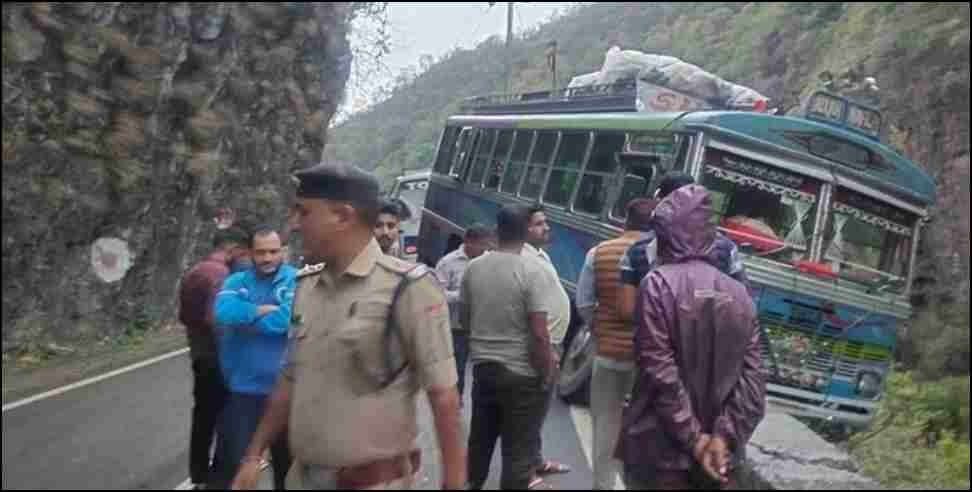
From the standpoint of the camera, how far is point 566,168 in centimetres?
1226

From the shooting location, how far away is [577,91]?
14047 millimetres

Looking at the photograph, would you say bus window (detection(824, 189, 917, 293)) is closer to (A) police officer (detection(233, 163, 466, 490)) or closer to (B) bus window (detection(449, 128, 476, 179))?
(A) police officer (detection(233, 163, 466, 490))

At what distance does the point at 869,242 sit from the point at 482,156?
7.82 metres

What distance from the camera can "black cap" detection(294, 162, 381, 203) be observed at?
341 cm

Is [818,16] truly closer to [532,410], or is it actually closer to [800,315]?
[800,315]

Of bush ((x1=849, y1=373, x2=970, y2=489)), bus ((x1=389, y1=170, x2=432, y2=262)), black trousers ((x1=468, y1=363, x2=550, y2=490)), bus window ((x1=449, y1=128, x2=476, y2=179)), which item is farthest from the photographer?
bus ((x1=389, y1=170, x2=432, y2=262))

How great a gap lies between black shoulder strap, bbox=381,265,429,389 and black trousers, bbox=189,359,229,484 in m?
2.90

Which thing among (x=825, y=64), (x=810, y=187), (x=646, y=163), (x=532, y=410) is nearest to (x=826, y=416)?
(x=810, y=187)

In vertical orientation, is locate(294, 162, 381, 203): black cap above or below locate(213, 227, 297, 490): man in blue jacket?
above

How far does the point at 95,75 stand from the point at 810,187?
5619 mm

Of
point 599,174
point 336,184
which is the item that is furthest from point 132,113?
point 599,174

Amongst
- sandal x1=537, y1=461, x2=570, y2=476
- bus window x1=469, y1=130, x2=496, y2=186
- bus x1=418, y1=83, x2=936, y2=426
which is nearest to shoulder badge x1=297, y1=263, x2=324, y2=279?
sandal x1=537, y1=461, x2=570, y2=476

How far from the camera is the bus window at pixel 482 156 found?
52.2 ft

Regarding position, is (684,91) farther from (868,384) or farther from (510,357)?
(510,357)
